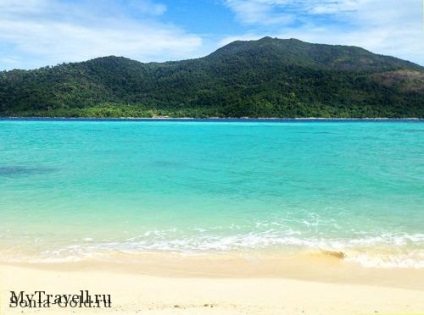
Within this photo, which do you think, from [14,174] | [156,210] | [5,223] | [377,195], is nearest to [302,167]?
[377,195]

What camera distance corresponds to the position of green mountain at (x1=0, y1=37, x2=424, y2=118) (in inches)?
4493

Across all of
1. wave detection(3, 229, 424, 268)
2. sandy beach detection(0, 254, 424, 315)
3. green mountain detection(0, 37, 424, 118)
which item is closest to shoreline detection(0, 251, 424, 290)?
sandy beach detection(0, 254, 424, 315)

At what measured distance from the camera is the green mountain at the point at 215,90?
374ft

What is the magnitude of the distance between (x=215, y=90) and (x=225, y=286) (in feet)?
415

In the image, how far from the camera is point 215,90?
430ft

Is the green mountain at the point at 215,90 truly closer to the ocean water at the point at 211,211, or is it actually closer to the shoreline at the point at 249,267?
the ocean water at the point at 211,211

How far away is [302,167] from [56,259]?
599 inches

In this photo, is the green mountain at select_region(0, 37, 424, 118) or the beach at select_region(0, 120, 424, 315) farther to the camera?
the green mountain at select_region(0, 37, 424, 118)

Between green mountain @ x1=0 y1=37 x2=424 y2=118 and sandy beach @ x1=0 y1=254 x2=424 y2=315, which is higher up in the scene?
green mountain @ x1=0 y1=37 x2=424 y2=118

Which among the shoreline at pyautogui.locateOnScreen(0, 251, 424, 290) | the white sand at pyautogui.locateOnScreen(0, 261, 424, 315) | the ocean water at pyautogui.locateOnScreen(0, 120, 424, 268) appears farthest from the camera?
the ocean water at pyautogui.locateOnScreen(0, 120, 424, 268)

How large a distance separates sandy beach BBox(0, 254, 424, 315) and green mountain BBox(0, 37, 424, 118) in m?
108

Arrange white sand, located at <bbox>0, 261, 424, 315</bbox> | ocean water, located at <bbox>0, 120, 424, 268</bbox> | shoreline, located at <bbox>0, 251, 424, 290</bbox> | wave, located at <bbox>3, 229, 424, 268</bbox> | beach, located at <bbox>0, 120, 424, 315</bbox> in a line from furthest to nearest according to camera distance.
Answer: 1. ocean water, located at <bbox>0, 120, 424, 268</bbox>
2. wave, located at <bbox>3, 229, 424, 268</bbox>
3. shoreline, located at <bbox>0, 251, 424, 290</bbox>
4. beach, located at <bbox>0, 120, 424, 315</bbox>
5. white sand, located at <bbox>0, 261, 424, 315</bbox>

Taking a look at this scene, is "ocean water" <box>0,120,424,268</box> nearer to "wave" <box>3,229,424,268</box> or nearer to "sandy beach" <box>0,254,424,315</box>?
"wave" <box>3,229,424,268</box>

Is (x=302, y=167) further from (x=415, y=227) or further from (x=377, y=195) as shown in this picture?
(x=415, y=227)
